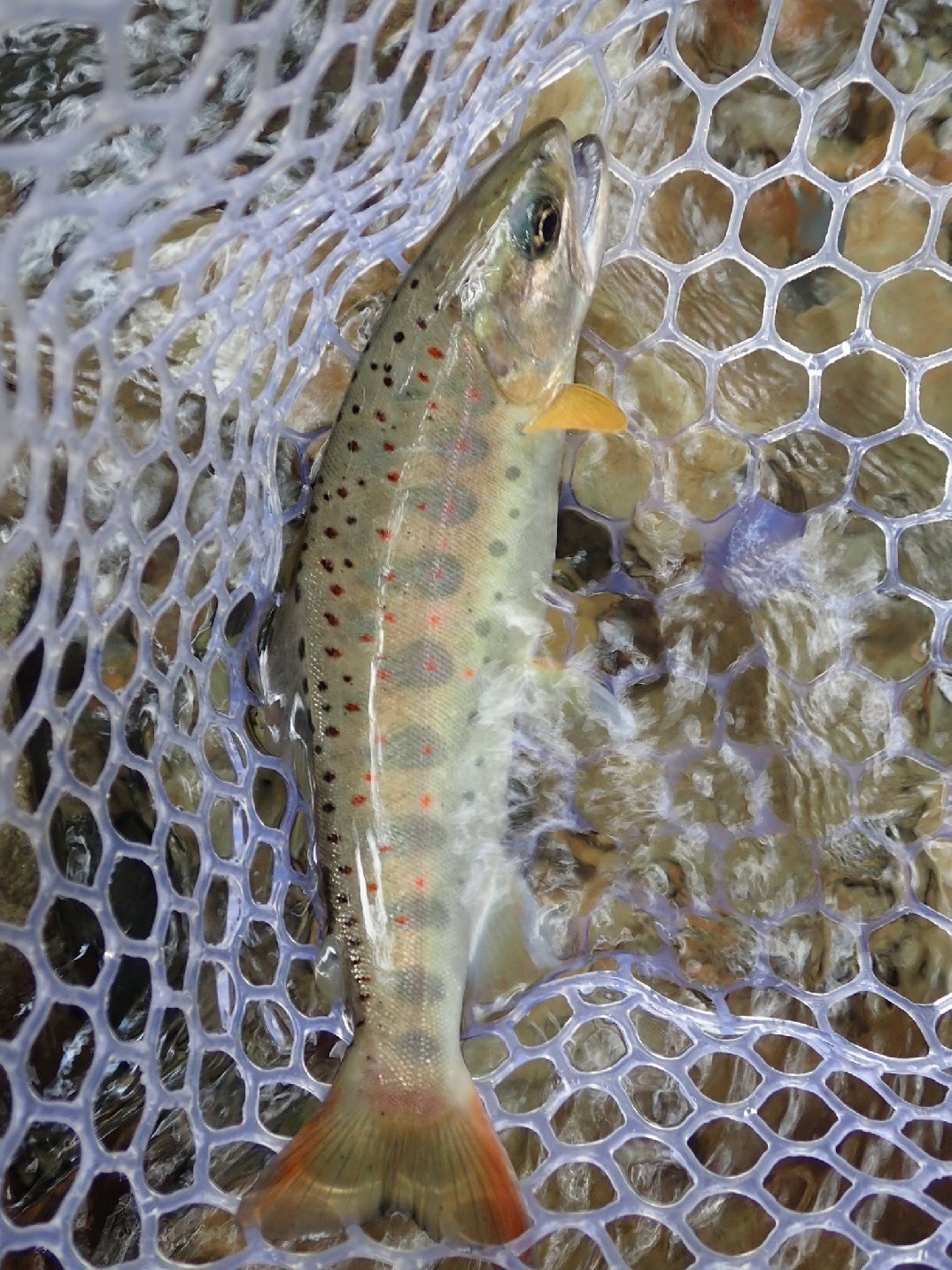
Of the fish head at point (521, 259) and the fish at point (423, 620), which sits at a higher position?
the fish head at point (521, 259)

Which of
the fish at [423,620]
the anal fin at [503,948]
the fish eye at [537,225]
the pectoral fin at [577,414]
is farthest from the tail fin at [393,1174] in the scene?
the fish eye at [537,225]

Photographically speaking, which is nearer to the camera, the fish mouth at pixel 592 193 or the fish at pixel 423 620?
the fish at pixel 423 620

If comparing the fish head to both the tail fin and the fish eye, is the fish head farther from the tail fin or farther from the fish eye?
the tail fin

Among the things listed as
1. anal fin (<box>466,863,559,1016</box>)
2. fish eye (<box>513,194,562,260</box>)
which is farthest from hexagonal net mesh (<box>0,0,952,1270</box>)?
fish eye (<box>513,194,562,260</box>)

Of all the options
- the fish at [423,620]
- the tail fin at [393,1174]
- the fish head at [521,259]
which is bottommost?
the tail fin at [393,1174]

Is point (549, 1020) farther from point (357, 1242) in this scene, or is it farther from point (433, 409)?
point (433, 409)

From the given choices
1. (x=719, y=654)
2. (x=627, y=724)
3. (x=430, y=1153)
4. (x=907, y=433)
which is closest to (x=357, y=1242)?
(x=430, y=1153)

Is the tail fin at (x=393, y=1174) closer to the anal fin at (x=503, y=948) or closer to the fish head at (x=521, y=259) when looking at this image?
the anal fin at (x=503, y=948)
